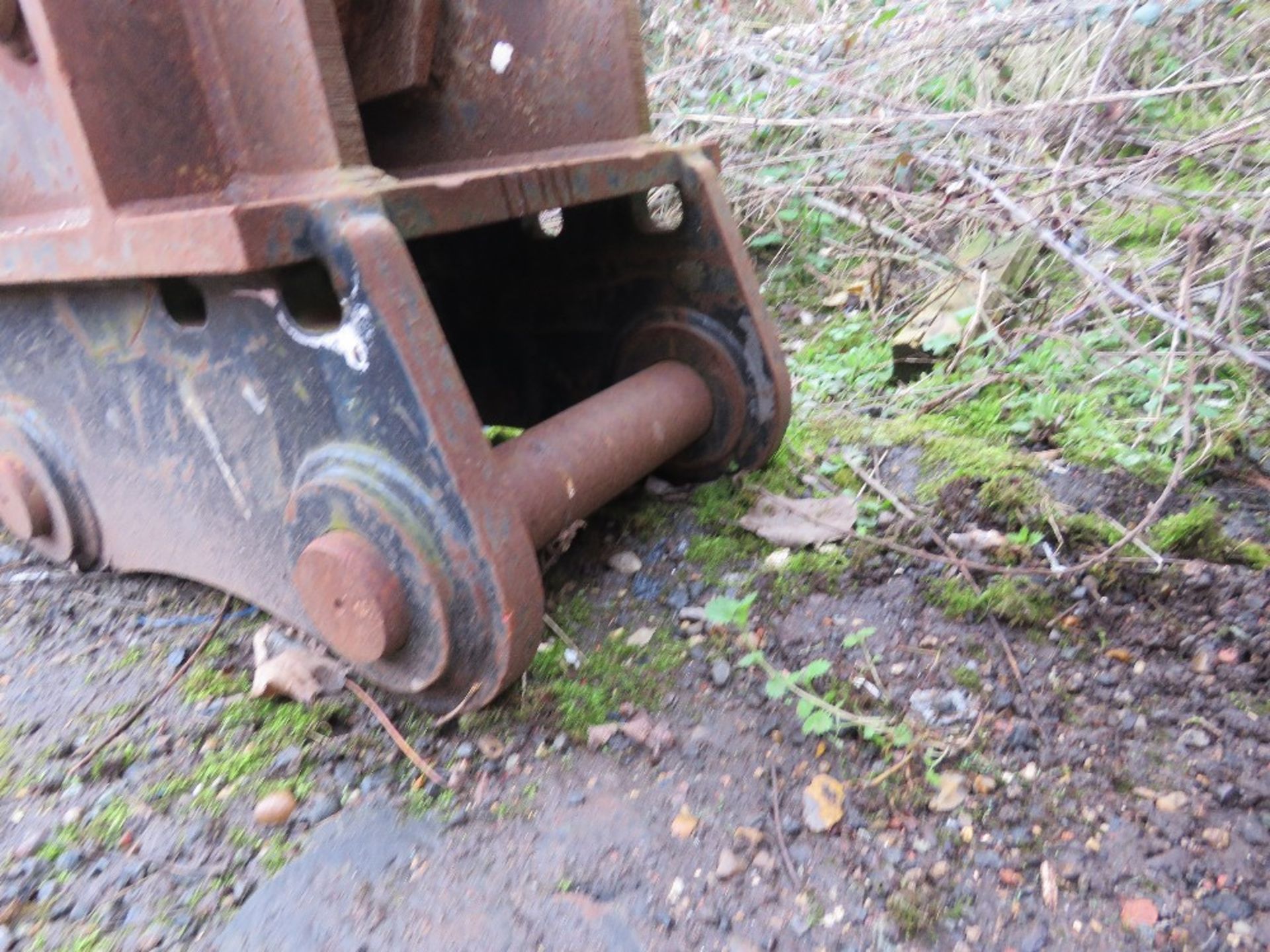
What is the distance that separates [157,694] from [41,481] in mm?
563

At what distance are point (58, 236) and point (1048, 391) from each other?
7.75 feet

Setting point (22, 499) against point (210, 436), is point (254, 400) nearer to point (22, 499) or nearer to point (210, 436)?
point (210, 436)

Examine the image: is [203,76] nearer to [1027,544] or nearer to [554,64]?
[554,64]

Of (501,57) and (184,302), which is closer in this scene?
(184,302)

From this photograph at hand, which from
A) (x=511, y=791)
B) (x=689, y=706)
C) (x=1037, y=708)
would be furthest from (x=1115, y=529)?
(x=511, y=791)

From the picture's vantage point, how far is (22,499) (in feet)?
5.85

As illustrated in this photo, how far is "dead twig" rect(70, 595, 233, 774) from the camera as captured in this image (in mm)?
1468

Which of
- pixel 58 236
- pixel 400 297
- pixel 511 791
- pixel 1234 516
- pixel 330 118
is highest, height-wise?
pixel 330 118

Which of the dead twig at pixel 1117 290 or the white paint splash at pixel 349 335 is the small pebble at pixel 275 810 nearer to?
the white paint splash at pixel 349 335

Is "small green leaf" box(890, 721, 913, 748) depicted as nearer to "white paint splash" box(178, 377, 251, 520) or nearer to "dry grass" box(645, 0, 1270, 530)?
"dry grass" box(645, 0, 1270, 530)

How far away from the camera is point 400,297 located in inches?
47.7

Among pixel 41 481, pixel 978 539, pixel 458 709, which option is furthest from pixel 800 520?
pixel 41 481

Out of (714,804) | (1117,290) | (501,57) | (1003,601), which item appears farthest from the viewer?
(1117,290)

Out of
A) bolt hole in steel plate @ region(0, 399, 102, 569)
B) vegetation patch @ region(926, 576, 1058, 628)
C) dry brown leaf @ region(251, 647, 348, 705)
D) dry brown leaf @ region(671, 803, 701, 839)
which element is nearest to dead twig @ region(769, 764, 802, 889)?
dry brown leaf @ region(671, 803, 701, 839)
